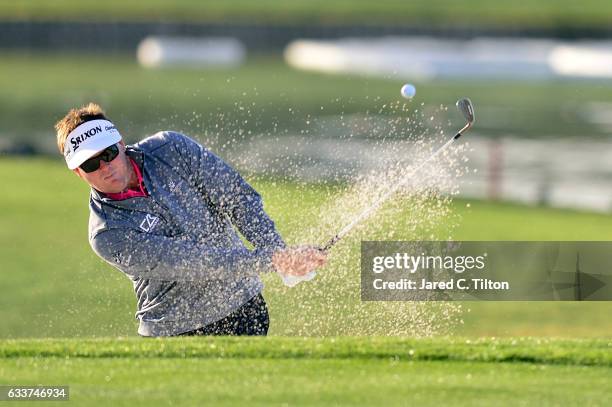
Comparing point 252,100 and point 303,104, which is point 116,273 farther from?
point 252,100

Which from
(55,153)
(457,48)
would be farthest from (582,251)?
(457,48)

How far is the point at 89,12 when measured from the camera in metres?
51.5

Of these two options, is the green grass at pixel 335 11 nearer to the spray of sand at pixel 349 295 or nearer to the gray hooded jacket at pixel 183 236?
the spray of sand at pixel 349 295

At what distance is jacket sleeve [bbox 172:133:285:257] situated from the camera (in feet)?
21.4

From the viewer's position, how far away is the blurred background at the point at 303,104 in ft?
44.4

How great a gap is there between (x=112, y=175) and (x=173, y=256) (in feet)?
1.62

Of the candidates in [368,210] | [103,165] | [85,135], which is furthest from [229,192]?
[368,210]

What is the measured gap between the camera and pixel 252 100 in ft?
105

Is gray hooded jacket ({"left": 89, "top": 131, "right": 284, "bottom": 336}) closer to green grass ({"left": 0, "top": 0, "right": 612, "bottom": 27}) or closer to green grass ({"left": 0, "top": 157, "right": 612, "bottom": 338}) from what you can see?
green grass ({"left": 0, "top": 157, "right": 612, "bottom": 338})

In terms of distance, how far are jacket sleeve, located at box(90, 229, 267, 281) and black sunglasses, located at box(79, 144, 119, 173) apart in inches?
12.6

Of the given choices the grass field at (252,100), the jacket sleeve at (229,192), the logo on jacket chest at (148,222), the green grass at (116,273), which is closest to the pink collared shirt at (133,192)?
the logo on jacket chest at (148,222)

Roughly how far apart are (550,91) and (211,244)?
30412 mm

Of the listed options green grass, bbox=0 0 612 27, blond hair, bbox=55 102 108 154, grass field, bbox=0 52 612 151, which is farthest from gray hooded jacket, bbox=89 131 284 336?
green grass, bbox=0 0 612 27

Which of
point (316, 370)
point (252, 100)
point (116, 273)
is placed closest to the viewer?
point (316, 370)
